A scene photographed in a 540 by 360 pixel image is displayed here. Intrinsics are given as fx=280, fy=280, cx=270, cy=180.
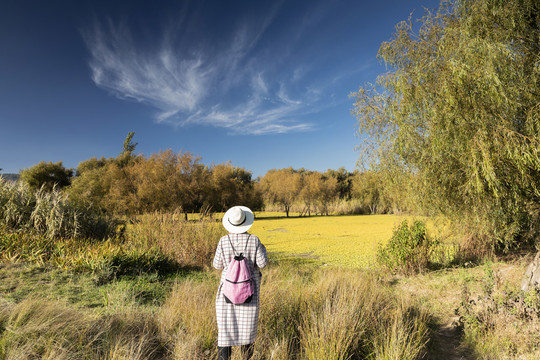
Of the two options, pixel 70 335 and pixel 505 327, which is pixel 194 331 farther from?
pixel 505 327

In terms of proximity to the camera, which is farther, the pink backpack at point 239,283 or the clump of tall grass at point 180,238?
the clump of tall grass at point 180,238

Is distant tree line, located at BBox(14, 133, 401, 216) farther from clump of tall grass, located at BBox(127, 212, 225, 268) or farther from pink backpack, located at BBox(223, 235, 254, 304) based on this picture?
pink backpack, located at BBox(223, 235, 254, 304)

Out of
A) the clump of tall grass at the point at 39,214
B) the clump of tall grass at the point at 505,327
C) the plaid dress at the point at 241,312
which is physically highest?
the clump of tall grass at the point at 39,214

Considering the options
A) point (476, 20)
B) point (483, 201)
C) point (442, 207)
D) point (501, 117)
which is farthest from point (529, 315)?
point (476, 20)

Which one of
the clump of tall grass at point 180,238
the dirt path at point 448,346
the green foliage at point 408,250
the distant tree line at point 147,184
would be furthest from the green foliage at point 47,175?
the dirt path at point 448,346

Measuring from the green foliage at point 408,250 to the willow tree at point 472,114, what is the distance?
95 cm

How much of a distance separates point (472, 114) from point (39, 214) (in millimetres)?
10529

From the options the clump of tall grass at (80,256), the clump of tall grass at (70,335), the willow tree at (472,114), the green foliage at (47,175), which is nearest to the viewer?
the clump of tall grass at (70,335)

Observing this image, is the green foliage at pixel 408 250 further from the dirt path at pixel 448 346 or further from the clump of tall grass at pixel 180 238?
the clump of tall grass at pixel 180 238

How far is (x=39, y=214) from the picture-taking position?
7.76 metres

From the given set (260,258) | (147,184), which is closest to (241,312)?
(260,258)

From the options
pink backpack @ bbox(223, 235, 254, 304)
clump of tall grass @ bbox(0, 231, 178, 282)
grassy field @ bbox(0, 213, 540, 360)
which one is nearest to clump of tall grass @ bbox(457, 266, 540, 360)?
grassy field @ bbox(0, 213, 540, 360)

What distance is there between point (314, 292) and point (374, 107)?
4711 mm

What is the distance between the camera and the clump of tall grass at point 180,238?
7.73 metres
